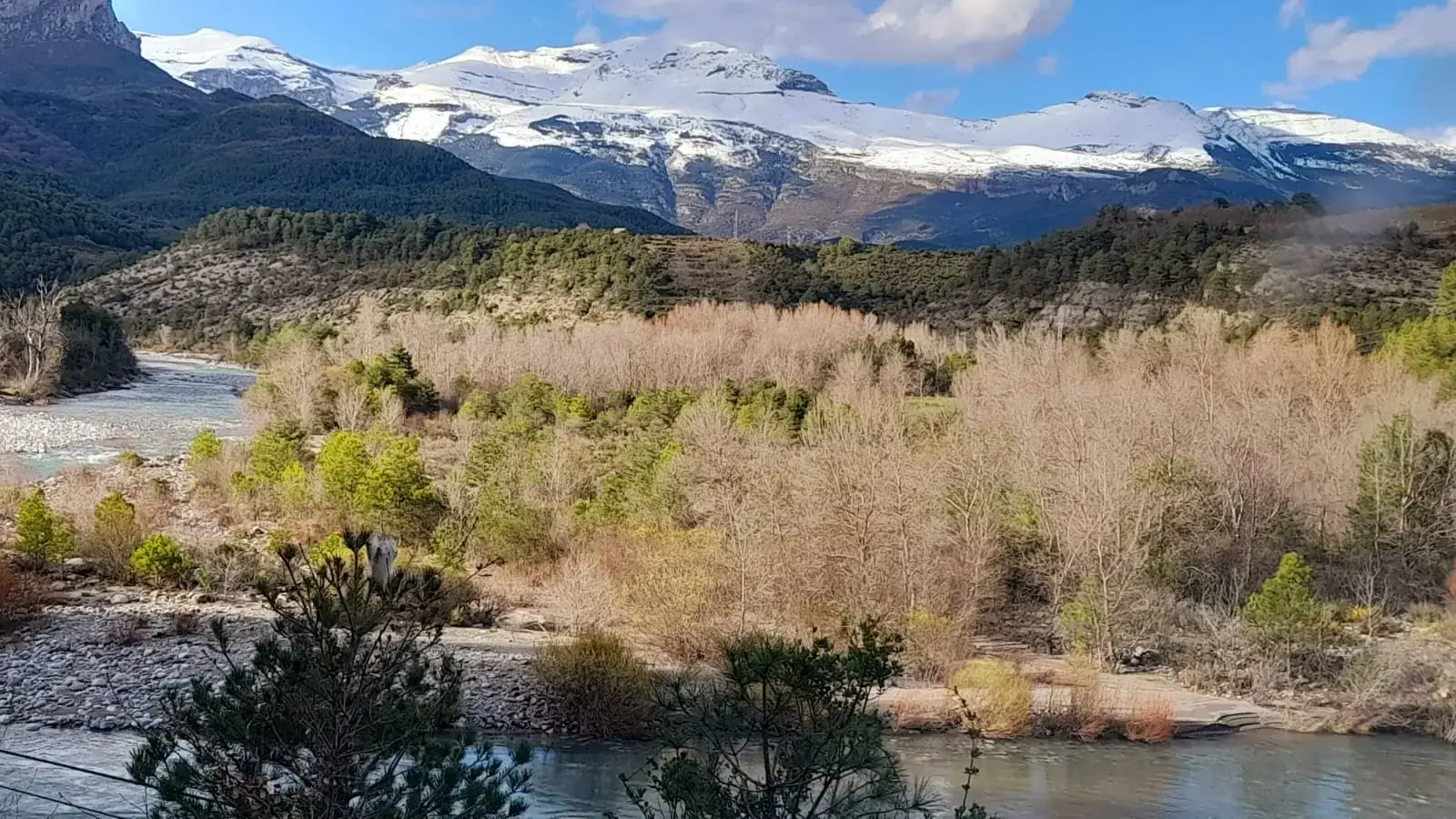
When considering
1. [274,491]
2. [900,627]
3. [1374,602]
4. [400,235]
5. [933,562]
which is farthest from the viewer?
[400,235]

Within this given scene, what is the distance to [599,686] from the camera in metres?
19.6

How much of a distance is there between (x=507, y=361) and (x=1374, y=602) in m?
37.1

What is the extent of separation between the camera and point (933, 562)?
24.5 metres

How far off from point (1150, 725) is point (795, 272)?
61.1 metres

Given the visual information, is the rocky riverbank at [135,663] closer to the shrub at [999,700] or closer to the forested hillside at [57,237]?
the shrub at [999,700]

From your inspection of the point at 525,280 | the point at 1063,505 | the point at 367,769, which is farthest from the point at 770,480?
the point at 525,280

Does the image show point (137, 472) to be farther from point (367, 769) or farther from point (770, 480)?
point (367, 769)

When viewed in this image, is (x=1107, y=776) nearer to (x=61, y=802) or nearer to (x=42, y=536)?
(x=61, y=802)

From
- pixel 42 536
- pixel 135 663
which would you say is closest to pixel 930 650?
pixel 135 663

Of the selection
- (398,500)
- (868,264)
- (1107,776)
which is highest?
(868,264)

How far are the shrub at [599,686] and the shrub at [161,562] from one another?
35.3 ft

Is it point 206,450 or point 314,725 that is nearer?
point 314,725

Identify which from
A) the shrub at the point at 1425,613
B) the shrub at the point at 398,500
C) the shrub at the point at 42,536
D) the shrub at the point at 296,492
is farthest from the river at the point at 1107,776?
the shrub at the point at 296,492

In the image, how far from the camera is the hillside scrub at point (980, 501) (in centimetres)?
2408
